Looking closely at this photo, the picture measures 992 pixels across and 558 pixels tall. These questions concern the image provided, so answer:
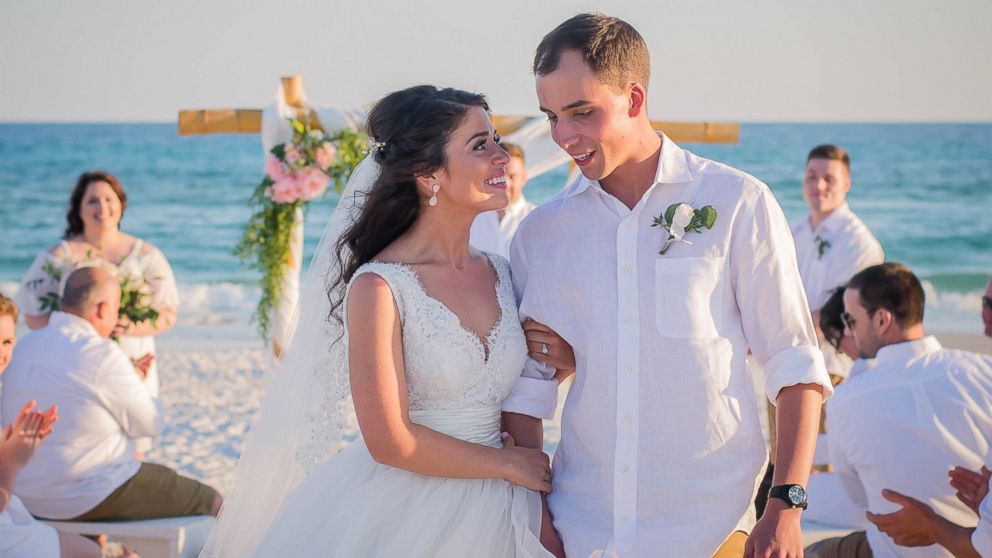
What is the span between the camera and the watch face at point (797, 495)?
8.45 feet

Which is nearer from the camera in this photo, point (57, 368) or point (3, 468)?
point (3, 468)

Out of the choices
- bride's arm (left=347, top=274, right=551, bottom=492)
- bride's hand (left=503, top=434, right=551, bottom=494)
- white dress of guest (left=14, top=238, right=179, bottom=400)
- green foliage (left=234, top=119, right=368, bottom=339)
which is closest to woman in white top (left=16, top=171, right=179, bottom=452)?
white dress of guest (left=14, top=238, right=179, bottom=400)

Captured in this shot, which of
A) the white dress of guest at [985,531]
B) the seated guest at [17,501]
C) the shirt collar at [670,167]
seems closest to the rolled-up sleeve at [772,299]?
the shirt collar at [670,167]

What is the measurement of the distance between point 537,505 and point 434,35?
18.7m

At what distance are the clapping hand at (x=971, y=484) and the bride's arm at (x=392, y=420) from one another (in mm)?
1552

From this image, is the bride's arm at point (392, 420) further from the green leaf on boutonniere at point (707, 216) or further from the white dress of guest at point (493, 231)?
the white dress of guest at point (493, 231)

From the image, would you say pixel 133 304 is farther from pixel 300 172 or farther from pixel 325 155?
pixel 325 155

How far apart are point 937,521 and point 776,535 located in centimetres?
146

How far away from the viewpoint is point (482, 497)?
2.96m

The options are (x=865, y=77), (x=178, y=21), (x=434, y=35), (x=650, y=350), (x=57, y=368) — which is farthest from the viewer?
(x=865, y=77)

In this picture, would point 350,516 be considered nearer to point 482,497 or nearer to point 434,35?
point 482,497

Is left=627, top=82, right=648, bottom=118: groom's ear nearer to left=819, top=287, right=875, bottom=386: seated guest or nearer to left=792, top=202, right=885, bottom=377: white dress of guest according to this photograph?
left=819, top=287, right=875, bottom=386: seated guest

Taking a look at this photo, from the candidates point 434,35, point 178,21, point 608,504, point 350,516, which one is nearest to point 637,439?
point 608,504

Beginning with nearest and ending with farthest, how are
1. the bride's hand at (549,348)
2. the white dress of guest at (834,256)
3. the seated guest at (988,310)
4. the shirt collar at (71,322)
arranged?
the bride's hand at (549,348), the seated guest at (988,310), the shirt collar at (71,322), the white dress of guest at (834,256)
